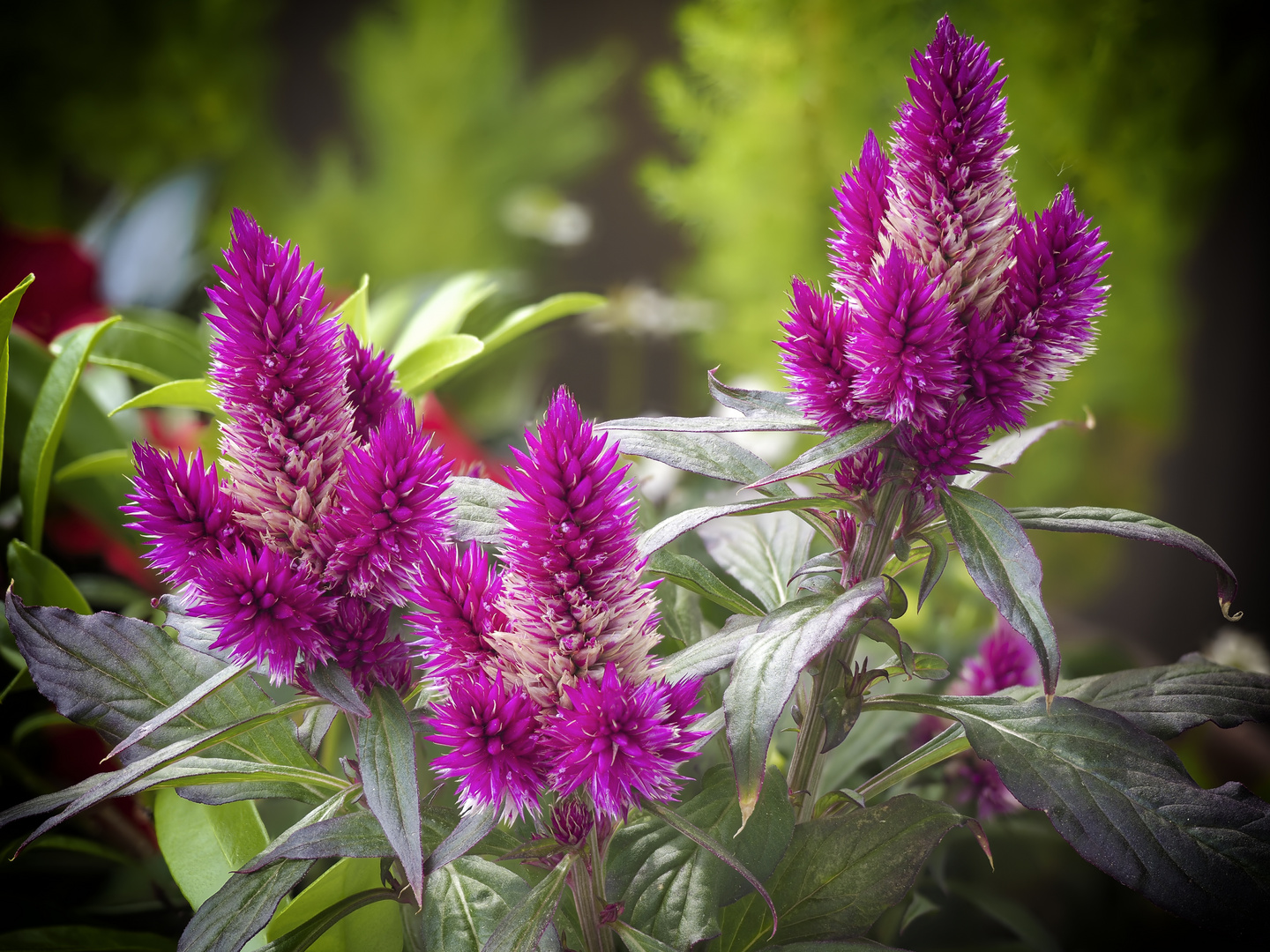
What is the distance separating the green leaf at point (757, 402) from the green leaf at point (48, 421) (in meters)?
0.27

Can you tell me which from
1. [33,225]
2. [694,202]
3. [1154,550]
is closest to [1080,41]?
[694,202]

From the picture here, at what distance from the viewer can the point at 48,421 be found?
1.33ft

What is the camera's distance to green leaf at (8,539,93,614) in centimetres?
40

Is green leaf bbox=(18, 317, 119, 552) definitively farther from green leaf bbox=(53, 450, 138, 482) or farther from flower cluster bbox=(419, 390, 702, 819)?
flower cluster bbox=(419, 390, 702, 819)

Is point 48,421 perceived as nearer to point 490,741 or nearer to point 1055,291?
point 490,741

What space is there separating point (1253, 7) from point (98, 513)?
4.74ft

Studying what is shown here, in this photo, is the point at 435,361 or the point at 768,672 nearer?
the point at 768,672

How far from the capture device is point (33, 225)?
52.9 inches

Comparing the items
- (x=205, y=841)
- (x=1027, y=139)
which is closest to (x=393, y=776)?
(x=205, y=841)

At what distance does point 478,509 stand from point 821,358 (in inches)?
5.1

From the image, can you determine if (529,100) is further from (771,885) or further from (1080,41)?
(771,885)

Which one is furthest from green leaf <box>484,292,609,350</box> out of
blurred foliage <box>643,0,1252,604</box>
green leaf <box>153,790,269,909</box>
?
blurred foliage <box>643,0,1252,604</box>

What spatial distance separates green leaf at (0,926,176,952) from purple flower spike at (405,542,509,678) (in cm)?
23

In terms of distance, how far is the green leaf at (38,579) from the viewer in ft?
1.31
